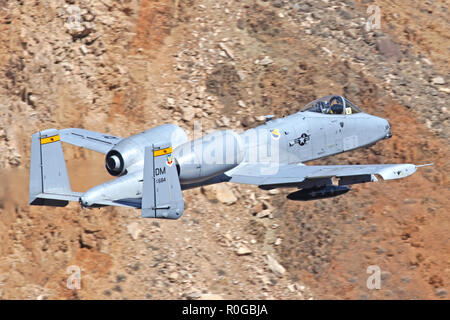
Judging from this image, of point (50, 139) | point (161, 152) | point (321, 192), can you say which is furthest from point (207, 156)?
point (50, 139)

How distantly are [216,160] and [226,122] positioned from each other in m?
5.88

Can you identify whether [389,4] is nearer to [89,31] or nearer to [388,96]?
[388,96]

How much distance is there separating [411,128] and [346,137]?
129 inches

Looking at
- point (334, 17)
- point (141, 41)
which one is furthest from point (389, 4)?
point (141, 41)

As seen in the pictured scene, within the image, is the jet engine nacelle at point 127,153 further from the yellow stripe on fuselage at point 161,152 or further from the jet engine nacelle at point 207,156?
the yellow stripe on fuselage at point 161,152

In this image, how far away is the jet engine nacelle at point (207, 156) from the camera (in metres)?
21.0

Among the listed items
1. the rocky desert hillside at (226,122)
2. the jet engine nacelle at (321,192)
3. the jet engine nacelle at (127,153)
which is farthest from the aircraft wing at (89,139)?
the jet engine nacelle at (321,192)

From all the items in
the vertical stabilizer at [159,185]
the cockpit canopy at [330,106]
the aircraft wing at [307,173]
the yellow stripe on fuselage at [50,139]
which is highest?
the cockpit canopy at [330,106]

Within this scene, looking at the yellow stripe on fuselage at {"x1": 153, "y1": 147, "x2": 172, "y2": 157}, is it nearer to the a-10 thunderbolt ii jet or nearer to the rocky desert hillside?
the a-10 thunderbolt ii jet

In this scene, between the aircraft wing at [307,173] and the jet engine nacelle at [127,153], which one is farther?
the jet engine nacelle at [127,153]

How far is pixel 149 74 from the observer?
1119 inches

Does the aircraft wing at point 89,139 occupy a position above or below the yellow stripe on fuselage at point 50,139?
above

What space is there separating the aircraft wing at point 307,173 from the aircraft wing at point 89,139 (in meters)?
3.91

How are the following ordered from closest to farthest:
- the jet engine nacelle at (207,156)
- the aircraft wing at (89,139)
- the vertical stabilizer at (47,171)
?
the vertical stabilizer at (47,171) → the jet engine nacelle at (207,156) → the aircraft wing at (89,139)
